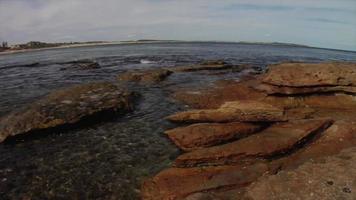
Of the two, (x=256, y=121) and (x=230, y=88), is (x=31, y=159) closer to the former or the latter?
(x=256, y=121)

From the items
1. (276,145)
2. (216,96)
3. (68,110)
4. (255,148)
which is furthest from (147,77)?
(276,145)

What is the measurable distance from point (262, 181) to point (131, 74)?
67.8 ft

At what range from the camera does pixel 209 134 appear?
1197 centimetres

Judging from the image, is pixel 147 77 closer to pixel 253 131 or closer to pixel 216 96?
pixel 216 96

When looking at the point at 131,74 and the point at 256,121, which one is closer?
the point at 256,121

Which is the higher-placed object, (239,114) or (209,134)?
(239,114)

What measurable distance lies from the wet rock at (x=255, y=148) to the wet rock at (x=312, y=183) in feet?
4.32

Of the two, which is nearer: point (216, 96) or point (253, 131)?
point (253, 131)

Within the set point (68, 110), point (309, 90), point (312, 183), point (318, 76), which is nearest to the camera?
point (312, 183)

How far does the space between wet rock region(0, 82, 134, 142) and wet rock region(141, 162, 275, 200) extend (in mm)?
6212

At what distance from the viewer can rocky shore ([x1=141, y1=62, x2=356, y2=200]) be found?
870cm

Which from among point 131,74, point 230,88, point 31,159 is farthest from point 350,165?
point 131,74

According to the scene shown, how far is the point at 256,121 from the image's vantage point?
13070 mm

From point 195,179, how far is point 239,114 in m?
4.72
